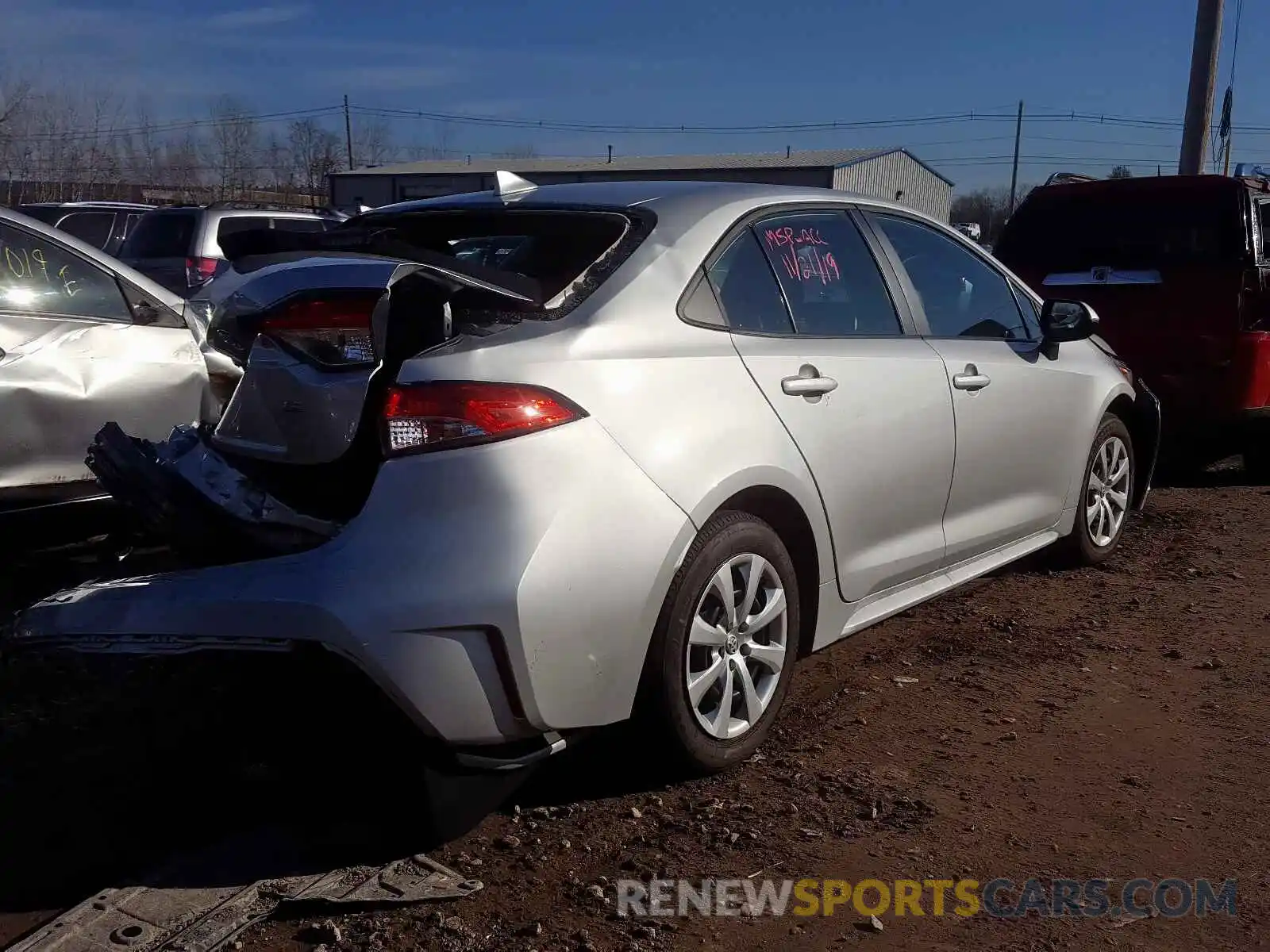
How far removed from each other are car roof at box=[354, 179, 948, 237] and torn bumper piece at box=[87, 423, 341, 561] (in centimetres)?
103

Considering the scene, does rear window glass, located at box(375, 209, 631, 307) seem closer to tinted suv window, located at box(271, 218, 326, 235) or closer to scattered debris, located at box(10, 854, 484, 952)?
scattered debris, located at box(10, 854, 484, 952)

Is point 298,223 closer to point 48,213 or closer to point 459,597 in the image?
point 48,213

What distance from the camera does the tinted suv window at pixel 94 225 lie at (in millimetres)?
16141

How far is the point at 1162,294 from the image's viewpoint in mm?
7844

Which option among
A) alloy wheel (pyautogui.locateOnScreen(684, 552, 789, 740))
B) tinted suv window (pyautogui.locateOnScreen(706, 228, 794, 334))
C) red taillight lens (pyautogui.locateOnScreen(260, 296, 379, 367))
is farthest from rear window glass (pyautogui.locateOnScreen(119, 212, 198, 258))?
alloy wheel (pyautogui.locateOnScreen(684, 552, 789, 740))

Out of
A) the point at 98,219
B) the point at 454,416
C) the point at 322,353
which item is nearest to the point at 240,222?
the point at 98,219

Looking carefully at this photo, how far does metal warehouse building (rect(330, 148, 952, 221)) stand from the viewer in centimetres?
3897

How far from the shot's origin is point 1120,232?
8328mm

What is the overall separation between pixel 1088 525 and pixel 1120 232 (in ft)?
10.6

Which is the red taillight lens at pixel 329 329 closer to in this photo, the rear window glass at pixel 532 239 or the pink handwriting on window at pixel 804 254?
the rear window glass at pixel 532 239

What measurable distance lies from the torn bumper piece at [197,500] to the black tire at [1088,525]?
358 centimetres

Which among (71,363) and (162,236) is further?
(162,236)

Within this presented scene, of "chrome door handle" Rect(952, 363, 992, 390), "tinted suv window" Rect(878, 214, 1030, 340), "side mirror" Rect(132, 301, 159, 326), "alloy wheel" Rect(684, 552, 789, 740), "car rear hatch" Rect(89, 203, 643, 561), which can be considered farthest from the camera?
"side mirror" Rect(132, 301, 159, 326)

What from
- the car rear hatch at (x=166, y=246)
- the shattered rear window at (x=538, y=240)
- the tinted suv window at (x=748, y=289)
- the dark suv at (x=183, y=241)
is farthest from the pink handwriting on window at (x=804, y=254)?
the car rear hatch at (x=166, y=246)
